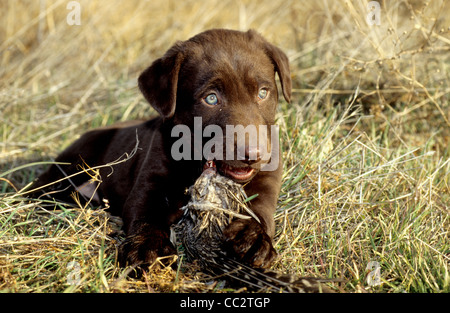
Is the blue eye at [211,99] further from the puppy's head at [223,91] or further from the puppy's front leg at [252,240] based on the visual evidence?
the puppy's front leg at [252,240]

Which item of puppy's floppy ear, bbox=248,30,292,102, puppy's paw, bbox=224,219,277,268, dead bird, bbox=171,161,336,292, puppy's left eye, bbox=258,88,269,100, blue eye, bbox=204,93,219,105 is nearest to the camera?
dead bird, bbox=171,161,336,292

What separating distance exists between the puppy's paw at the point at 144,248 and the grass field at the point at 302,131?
0.09 m

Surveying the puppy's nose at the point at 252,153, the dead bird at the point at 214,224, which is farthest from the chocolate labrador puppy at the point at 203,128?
the dead bird at the point at 214,224

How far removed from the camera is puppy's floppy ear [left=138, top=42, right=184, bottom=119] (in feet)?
11.9

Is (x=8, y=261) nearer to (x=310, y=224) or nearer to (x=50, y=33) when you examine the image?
(x=310, y=224)

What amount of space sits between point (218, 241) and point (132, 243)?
571 mm

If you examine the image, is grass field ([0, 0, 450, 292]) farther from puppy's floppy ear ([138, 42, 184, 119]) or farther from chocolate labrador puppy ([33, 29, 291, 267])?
puppy's floppy ear ([138, 42, 184, 119])

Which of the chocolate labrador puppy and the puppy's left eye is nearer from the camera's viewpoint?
the chocolate labrador puppy

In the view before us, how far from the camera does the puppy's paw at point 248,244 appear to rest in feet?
9.76

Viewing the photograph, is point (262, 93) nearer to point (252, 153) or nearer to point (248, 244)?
point (252, 153)

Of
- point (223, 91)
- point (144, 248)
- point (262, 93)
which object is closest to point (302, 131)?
point (262, 93)

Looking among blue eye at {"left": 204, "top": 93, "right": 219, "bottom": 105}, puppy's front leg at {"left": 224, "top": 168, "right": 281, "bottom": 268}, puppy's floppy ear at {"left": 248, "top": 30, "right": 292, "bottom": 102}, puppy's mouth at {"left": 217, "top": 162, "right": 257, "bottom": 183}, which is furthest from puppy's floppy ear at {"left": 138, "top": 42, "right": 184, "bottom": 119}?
puppy's front leg at {"left": 224, "top": 168, "right": 281, "bottom": 268}
